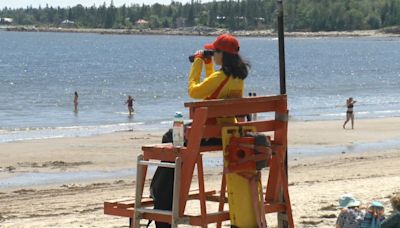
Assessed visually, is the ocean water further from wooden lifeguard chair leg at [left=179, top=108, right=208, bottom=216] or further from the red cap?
wooden lifeguard chair leg at [left=179, top=108, right=208, bottom=216]

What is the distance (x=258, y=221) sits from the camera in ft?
27.0

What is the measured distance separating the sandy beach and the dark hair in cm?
397

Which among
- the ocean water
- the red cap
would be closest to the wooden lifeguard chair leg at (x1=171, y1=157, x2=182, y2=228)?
the red cap

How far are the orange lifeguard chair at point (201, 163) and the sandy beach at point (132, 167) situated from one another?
3.20 meters

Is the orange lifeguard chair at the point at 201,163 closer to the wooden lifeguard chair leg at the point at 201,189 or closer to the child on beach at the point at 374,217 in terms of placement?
the wooden lifeguard chair leg at the point at 201,189

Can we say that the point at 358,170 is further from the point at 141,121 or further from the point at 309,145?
the point at 141,121

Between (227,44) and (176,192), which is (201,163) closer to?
(176,192)

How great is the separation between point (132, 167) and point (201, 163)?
1381 cm

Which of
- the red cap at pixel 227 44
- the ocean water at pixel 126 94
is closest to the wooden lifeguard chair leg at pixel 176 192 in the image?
the red cap at pixel 227 44

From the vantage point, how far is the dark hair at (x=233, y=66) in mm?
8305

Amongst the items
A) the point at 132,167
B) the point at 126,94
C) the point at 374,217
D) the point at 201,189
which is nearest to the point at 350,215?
the point at 374,217

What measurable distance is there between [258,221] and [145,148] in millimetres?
1133

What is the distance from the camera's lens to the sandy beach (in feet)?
44.9

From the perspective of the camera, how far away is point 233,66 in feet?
27.3
